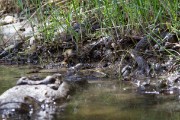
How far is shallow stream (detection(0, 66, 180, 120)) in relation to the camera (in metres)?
3.39

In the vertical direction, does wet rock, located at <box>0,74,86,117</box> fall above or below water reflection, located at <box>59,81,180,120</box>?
above

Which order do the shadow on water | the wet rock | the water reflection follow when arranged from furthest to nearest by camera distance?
the shadow on water < the wet rock < the water reflection

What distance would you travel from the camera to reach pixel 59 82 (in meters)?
4.40

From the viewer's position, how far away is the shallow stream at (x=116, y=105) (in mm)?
3392

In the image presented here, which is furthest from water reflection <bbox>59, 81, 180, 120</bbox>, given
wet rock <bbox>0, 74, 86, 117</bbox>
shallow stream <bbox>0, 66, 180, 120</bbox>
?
wet rock <bbox>0, 74, 86, 117</bbox>

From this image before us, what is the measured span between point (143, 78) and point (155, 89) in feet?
1.45

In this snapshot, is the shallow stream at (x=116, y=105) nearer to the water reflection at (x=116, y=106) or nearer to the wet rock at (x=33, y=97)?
the water reflection at (x=116, y=106)

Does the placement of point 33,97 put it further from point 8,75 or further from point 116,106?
point 8,75

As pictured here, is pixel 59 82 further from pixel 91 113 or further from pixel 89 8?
pixel 89 8

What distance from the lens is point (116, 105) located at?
147 inches

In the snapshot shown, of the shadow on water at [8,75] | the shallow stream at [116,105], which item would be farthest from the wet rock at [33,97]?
the shadow on water at [8,75]

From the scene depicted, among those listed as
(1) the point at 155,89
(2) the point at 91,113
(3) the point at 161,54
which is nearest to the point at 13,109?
(2) the point at 91,113

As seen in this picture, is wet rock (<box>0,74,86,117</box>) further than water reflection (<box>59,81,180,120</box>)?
Yes

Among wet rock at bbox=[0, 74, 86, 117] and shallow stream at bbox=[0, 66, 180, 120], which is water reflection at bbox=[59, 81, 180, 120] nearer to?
shallow stream at bbox=[0, 66, 180, 120]
